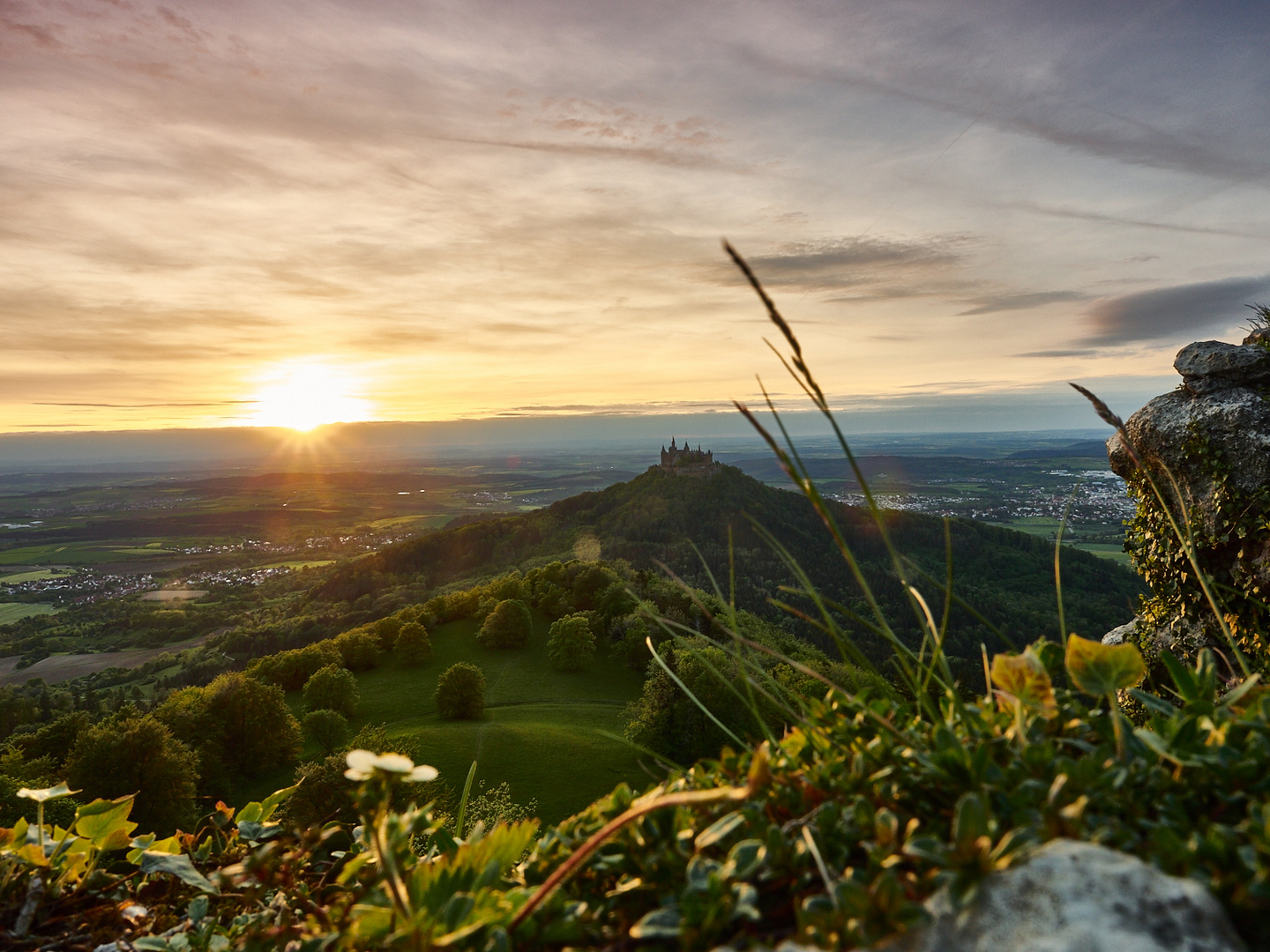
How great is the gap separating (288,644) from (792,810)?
11366 centimetres

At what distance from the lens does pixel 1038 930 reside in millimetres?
1053

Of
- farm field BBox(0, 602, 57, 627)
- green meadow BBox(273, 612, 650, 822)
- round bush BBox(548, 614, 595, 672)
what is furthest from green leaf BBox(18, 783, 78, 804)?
farm field BBox(0, 602, 57, 627)

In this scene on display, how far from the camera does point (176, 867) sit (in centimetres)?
203

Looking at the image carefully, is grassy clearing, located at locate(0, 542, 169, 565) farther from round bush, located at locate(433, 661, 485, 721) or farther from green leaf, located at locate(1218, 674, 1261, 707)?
green leaf, located at locate(1218, 674, 1261, 707)

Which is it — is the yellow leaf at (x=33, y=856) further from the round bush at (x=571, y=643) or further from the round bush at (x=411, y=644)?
the round bush at (x=411, y=644)

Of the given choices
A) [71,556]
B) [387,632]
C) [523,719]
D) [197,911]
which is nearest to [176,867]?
[197,911]

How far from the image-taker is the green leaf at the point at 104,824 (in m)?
2.36

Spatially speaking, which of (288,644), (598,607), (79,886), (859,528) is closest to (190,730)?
(598,607)

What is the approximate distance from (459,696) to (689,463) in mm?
114889

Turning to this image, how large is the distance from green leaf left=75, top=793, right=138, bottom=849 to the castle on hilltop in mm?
155402

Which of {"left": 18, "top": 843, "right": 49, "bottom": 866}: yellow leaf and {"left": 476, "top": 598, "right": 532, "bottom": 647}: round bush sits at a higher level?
{"left": 18, "top": 843, "right": 49, "bottom": 866}: yellow leaf

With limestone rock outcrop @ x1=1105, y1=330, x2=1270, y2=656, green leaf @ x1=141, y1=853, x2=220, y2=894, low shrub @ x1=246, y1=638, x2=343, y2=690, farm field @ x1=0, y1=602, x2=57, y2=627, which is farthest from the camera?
farm field @ x1=0, y1=602, x2=57, y2=627

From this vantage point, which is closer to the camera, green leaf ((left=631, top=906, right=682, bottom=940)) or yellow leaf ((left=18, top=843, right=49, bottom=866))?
green leaf ((left=631, top=906, right=682, bottom=940))

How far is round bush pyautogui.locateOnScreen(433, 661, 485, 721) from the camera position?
2009 inches
